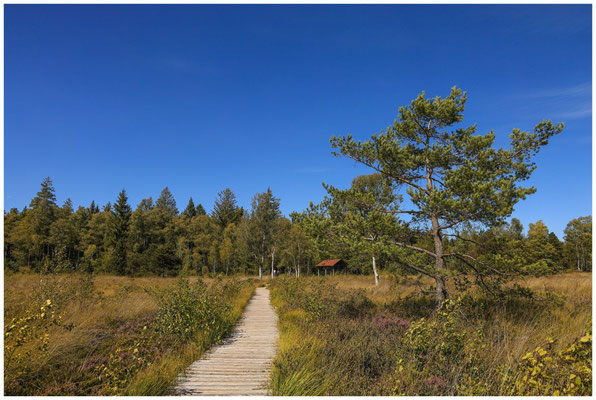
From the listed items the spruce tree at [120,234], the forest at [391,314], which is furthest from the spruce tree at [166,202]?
the forest at [391,314]

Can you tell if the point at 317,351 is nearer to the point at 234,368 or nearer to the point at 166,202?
the point at 234,368

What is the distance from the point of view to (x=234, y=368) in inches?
233

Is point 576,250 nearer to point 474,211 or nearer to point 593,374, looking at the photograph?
point 474,211

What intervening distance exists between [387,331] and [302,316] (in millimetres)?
2990

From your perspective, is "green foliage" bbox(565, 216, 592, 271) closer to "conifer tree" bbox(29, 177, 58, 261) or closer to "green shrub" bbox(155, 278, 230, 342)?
"green shrub" bbox(155, 278, 230, 342)

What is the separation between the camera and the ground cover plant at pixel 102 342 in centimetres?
456

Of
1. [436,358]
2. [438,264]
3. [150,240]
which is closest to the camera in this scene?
[436,358]

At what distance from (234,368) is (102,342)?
9.65 feet

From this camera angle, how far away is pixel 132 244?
53812 millimetres

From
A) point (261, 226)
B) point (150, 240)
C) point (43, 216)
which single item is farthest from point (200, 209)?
point (261, 226)

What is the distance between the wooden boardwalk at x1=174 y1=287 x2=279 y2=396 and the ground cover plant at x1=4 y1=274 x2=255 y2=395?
0.86 feet

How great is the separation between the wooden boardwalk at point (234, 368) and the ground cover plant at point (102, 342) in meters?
0.26

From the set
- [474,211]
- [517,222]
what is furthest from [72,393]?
[517,222]

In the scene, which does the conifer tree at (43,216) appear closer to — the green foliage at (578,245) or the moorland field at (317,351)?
the moorland field at (317,351)
